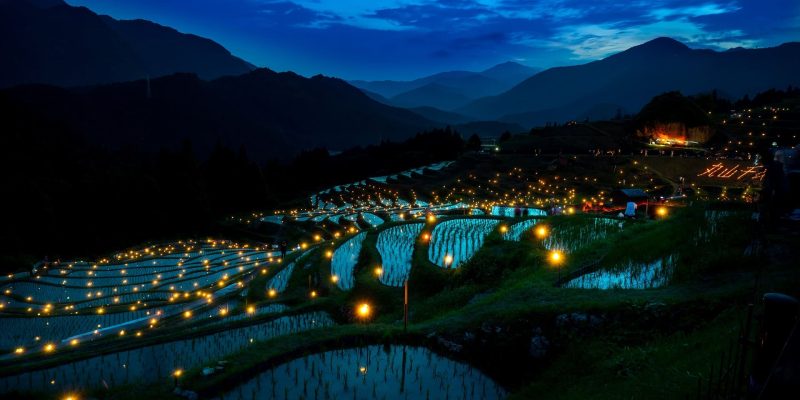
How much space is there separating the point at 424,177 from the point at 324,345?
198ft

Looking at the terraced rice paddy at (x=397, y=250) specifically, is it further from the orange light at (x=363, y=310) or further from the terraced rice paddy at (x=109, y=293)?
the terraced rice paddy at (x=109, y=293)

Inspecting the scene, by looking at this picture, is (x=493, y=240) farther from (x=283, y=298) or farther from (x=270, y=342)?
(x=270, y=342)

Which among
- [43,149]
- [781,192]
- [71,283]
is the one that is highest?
[43,149]

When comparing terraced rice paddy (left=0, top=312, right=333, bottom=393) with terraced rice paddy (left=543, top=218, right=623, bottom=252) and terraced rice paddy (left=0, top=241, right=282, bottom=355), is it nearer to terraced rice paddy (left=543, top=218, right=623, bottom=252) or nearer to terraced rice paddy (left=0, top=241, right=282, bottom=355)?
terraced rice paddy (left=0, top=241, right=282, bottom=355)

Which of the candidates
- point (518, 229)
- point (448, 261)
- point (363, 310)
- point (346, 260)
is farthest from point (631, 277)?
point (346, 260)

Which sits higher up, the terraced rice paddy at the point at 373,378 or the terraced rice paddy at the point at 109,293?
the terraced rice paddy at the point at 373,378

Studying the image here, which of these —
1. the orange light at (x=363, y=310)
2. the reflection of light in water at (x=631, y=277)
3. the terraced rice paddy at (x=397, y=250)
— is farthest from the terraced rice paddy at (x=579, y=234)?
the orange light at (x=363, y=310)

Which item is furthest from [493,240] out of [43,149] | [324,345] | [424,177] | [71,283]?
[43,149]

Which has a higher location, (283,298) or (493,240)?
(493,240)

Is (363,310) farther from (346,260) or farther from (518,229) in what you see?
(518,229)

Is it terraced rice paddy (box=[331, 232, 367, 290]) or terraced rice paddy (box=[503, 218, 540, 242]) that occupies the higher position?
terraced rice paddy (box=[503, 218, 540, 242])

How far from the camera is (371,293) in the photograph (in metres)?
17.4

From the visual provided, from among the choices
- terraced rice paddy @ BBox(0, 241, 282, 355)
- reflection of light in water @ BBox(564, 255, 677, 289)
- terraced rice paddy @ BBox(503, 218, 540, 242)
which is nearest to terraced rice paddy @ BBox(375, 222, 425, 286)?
terraced rice paddy @ BBox(503, 218, 540, 242)

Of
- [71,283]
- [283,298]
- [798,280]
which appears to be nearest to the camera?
[798,280]
